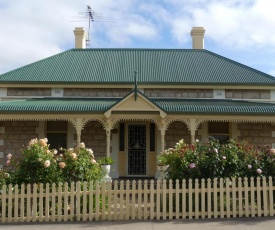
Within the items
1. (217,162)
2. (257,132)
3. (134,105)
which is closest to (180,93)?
(134,105)

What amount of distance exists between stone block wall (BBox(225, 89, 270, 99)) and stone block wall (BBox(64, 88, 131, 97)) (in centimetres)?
494

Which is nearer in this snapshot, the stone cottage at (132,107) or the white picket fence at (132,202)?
the white picket fence at (132,202)

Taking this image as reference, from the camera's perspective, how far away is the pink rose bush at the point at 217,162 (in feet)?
32.1

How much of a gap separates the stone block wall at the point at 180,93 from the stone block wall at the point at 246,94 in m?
0.90

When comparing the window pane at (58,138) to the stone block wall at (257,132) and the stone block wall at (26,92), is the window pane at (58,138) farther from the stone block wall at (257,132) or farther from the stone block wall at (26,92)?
the stone block wall at (257,132)

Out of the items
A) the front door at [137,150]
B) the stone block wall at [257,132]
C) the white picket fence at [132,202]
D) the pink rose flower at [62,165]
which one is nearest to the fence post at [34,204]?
the white picket fence at [132,202]

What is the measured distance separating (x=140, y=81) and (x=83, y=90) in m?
2.79

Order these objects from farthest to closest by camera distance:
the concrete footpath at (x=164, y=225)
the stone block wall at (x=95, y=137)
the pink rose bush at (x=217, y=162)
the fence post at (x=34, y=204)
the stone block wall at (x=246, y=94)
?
the stone block wall at (x=246, y=94), the stone block wall at (x=95, y=137), the pink rose bush at (x=217, y=162), the fence post at (x=34, y=204), the concrete footpath at (x=164, y=225)

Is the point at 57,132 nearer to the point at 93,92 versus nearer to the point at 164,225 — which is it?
the point at 93,92

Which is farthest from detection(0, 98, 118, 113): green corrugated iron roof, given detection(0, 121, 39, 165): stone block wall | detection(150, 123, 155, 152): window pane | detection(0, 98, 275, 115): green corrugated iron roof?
detection(150, 123, 155, 152): window pane

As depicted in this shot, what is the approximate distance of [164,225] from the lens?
8234mm

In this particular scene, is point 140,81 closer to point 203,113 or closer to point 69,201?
point 203,113

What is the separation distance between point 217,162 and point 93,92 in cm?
965

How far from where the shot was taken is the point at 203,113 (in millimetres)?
15477
